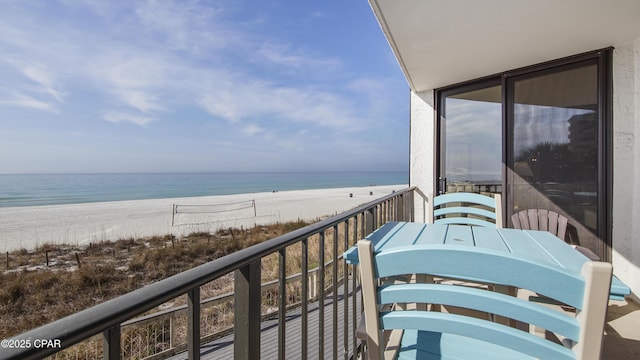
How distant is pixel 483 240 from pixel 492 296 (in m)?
0.83

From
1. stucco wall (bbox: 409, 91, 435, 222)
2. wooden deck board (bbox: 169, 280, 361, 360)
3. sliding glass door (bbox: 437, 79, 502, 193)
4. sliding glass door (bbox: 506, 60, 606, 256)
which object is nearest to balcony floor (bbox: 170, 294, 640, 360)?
wooden deck board (bbox: 169, 280, 361, 360)

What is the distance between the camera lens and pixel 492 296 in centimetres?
74

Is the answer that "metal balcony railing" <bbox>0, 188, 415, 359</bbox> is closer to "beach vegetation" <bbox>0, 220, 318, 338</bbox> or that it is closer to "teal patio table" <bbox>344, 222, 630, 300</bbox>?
"teal patio table" <bbox>344, 222, 630, 300</bbox>

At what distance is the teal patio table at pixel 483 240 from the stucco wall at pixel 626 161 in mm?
1766

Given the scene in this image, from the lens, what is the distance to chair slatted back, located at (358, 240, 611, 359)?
639 millimetres

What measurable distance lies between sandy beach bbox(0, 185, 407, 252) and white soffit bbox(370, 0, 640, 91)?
13306 millimetres

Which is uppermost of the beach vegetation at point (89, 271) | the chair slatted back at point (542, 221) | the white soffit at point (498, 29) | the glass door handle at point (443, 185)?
the white soffit at point (498, 29)

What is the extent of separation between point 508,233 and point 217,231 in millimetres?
14168

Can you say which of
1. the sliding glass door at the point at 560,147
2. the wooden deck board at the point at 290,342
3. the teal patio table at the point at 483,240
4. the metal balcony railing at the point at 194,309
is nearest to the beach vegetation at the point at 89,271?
the wooden deck board at the point at 290,342

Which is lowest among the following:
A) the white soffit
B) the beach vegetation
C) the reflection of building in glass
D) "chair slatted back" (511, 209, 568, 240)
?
the beach vegetation

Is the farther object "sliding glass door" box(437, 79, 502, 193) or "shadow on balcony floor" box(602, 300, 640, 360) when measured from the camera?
"sliding glass door" box(437, 79, 502, 193)

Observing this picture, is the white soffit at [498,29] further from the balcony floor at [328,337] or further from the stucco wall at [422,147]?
the balcony floor at [328,337]

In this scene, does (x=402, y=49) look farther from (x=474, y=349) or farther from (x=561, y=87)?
(x=474, y=349)

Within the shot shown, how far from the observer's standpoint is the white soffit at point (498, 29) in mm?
2217
